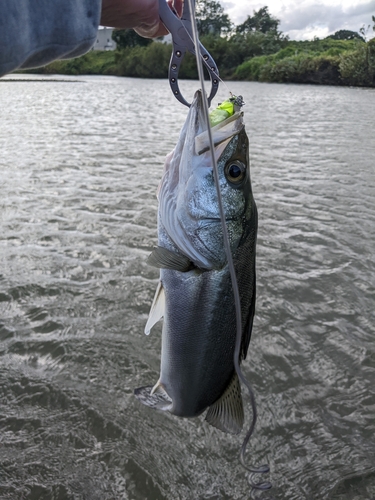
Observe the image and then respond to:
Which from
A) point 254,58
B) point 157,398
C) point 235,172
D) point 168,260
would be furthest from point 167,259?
point 254,58

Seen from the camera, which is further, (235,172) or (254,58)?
(254,58)

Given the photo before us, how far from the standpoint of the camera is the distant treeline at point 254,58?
4906 cm

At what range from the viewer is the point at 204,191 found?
1749 millimetres

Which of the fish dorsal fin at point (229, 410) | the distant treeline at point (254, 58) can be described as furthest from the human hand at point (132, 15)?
the distant treeline at point (254, 58)

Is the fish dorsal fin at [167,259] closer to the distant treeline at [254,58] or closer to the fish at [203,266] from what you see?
the fish at [203,266]

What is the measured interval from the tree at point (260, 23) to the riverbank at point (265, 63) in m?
20.2

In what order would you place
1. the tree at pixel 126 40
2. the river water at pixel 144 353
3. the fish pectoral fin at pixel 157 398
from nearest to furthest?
the fish pectoral fin at pixel 157 398 < the river water at pixel 144 353 < the tree at pixel 126 40

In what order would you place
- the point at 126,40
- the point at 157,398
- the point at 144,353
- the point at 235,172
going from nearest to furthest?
the point at 235,172
the point at 157,398
the point at 144,353
the point at 126,40

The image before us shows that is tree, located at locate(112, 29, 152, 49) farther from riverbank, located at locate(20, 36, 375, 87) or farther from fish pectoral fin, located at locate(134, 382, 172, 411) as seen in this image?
fish pectoral fin, located at locate(134, 382, 172, 411)

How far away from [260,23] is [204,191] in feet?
347

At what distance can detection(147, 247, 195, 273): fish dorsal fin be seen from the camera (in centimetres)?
180

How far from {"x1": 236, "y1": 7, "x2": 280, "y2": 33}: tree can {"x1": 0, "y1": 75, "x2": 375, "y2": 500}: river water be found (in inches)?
3893

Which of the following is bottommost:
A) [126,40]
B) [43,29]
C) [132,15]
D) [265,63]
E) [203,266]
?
[203,266]

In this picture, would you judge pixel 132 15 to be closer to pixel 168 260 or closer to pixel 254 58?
pixel 168 260
